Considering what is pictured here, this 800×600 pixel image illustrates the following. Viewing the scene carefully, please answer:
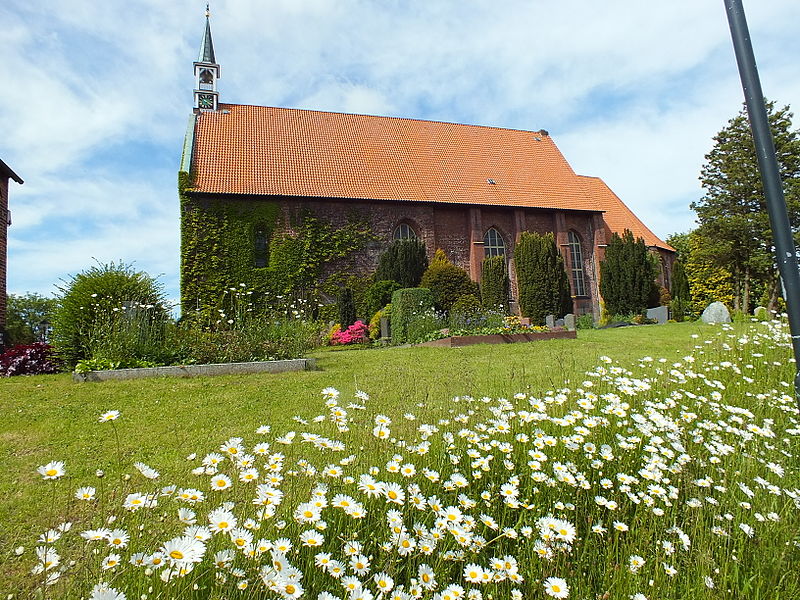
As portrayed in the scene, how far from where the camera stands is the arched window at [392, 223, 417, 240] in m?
24.2

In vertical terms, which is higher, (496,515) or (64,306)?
(64,306)

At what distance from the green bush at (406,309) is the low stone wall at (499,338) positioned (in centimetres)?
191

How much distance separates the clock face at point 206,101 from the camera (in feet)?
86.5

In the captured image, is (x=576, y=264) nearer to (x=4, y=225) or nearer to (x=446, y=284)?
(x=446, y=284)

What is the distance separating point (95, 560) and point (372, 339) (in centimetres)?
1737

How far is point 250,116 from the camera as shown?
25.7 metres

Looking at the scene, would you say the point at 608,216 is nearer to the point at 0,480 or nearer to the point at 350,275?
the point at 350,275

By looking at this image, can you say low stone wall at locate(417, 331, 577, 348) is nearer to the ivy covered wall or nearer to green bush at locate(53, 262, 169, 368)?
green bush at locate(53, 262, 169, 368)

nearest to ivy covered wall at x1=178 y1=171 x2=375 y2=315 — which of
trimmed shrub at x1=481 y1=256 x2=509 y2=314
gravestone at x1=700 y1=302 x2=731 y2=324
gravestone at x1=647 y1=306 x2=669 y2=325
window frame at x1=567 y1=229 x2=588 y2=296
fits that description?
trimmed shrub at x1=481 y1=256 x2=509 y2=314

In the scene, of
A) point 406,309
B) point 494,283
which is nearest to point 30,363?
point 406,309

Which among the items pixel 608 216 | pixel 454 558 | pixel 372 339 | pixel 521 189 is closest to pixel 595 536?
pixel 454 558

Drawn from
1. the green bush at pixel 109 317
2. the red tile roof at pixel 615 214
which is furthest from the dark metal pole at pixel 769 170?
the red tile roof at pixel 615 214

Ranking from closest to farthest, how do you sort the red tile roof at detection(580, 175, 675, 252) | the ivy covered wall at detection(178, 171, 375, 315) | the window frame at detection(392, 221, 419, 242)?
the ivy covered wall at detection(178, 171, 375, 315), the window frame at detection(392, 221, 419, 242), the red tile roof at detection(580, 175, 675, 252)

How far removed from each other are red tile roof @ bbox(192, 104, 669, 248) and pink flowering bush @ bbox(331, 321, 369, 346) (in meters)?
6.94
